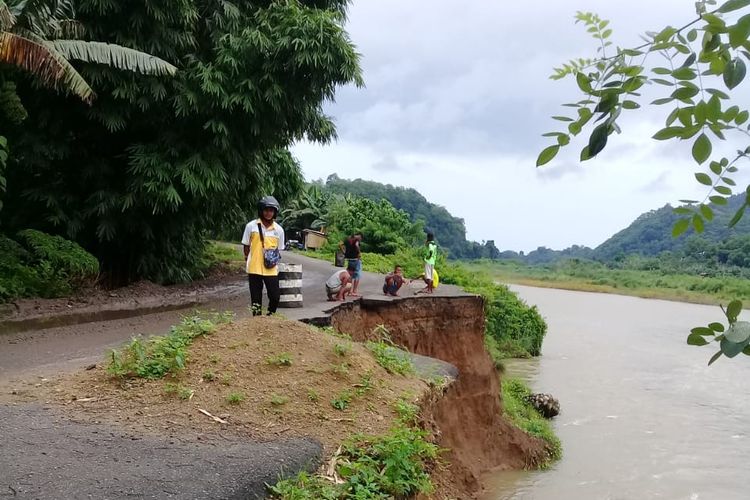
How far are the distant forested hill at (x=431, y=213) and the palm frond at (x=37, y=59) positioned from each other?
2957 inches

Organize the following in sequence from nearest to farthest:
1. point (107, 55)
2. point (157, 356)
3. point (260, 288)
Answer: point (157, 356), point (260, 288), point (107, 55)

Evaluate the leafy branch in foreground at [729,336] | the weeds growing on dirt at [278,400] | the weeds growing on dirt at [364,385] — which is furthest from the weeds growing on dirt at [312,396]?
the leafy branch in foreground at [729,336]

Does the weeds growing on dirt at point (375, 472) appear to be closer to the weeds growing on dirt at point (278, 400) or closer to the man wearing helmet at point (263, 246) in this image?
the weeds growing on dirt at point (278, 400)

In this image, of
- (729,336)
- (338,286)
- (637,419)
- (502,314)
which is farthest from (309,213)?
(729,336)

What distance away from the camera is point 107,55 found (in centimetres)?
1019

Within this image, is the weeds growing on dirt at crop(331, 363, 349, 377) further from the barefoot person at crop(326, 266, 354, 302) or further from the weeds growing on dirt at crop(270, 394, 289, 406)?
the barefoot person at crop(326, 266, 354, 302)

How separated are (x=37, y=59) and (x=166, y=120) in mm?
3545

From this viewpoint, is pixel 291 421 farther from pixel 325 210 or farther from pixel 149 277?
pixel 325 210

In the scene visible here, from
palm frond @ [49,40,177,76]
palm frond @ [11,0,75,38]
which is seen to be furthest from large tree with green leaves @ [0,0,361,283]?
palm frond @ [49,40,177,76]

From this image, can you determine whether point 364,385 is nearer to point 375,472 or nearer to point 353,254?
point 375,472

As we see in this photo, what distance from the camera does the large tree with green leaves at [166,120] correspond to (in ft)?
37.9

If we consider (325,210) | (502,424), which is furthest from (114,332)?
(325,210)

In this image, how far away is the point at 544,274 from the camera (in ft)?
240

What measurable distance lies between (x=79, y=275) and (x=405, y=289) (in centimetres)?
637
